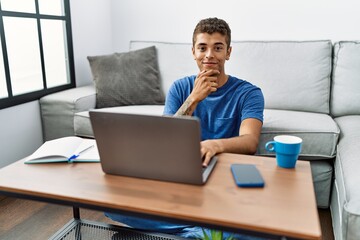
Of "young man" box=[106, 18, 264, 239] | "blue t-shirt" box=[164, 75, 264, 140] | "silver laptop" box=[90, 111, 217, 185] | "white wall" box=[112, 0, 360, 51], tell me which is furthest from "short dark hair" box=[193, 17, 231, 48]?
"white wall" box=[112, 0, 360, 51]

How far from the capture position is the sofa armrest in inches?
91.0

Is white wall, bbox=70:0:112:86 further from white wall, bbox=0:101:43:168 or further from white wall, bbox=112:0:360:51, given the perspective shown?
white wall, bbox=0:101:43:168

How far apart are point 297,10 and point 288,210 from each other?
2.20 m

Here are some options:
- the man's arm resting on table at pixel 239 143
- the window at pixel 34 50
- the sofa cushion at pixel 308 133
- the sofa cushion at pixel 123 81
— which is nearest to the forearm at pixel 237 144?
the man's arm resting on table at pixel 239 143

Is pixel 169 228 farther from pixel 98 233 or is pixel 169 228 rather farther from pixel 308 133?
pixel 308 133

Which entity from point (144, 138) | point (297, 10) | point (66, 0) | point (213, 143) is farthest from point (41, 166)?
point (297, 10)

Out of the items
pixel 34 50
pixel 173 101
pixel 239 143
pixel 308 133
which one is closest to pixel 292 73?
pixel 308 133

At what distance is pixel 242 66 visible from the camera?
2447 mm

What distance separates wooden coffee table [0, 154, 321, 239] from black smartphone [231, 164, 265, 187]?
0.02 m

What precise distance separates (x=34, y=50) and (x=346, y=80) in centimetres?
220

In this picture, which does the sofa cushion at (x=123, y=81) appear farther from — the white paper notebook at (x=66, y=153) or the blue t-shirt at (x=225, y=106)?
the white paper notebook at (x=66, y=153)

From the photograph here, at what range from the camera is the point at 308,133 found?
1.90m

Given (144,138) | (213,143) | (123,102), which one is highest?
(144,138)

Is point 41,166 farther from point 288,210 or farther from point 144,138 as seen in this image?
point 288,210
